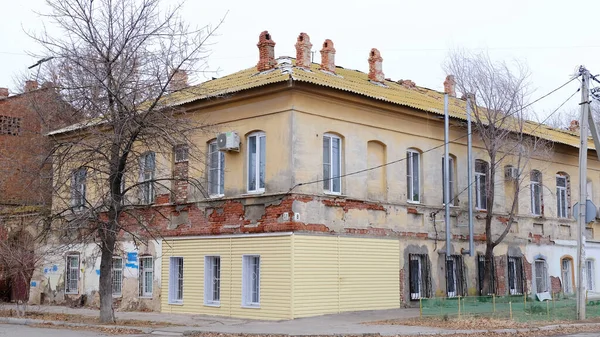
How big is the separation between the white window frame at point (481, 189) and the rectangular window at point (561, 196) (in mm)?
4944

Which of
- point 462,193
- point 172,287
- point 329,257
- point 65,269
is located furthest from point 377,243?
point 65,269

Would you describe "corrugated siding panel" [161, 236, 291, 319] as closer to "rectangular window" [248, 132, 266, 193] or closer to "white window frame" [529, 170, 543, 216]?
"rectangular window" [248, 132, 266, 193]

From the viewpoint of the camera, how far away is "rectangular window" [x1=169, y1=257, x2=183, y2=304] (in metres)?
23.8

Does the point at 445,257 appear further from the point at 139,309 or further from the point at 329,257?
the point at 139,309

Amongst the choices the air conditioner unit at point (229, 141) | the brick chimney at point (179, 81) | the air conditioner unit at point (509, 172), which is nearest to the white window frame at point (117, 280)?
the air conditioner unit at point (229, 141)

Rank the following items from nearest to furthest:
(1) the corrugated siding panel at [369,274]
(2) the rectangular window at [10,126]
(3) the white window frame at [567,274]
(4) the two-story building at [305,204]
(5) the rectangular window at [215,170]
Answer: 1. (4) the two-story building at [305,204]
2. (1) the corrugated siding panel at [369,274]
3. (5) the rectangular window at [215,170]
4. (3) the white window frame at [567,274]
5. (2) the rectangular window at [10,126]

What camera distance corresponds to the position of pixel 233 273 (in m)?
21.8

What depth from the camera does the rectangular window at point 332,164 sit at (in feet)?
72.1

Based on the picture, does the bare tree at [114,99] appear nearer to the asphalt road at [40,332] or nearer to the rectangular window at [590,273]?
the asphalt road at [40,332]

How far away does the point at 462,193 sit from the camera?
86.2 feet

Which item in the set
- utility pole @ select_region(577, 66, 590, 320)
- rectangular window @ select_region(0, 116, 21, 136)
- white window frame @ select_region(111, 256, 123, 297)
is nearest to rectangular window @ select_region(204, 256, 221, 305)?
white window frame @ select_region(111, 256, 123, 297)

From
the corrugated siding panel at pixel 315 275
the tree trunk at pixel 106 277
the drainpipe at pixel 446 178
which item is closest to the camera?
the tree trunk at pixel 106 277

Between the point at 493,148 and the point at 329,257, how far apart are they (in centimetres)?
792

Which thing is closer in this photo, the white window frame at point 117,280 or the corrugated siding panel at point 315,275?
the corrugated siding panel at point 315,275
